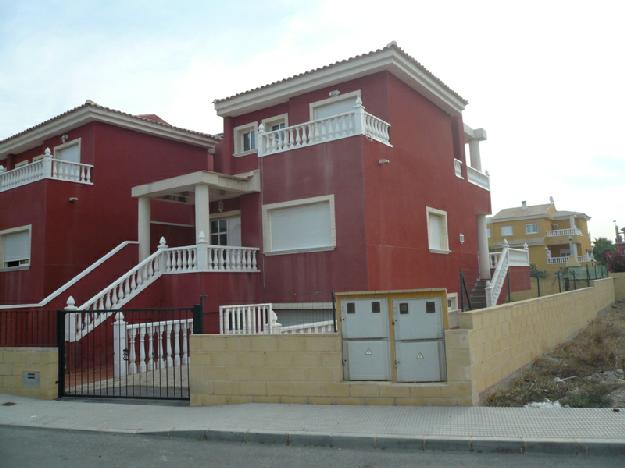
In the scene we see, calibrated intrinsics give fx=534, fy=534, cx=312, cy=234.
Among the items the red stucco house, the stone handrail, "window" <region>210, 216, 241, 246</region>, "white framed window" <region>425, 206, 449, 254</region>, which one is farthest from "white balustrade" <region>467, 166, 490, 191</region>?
the stone handrail

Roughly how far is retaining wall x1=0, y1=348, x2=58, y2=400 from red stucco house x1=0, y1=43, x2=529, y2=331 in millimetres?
2486

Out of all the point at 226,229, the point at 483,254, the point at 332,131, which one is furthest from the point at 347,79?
the point at 483,254

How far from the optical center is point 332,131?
13367 mm

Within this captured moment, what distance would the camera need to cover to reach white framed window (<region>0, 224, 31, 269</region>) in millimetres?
15898

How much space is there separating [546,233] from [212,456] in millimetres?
50440

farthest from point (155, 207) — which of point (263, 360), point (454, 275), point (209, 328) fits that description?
point (263, 360)

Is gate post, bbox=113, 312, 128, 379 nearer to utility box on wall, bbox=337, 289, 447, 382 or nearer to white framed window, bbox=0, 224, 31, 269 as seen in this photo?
utility box on wall, bbox=337, 289, 447, 382

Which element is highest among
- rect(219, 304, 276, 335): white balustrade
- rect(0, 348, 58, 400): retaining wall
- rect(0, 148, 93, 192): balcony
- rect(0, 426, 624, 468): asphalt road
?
rect(0, 148, 93, 192): balcony

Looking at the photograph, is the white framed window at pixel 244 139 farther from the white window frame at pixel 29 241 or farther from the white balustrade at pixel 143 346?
the white balustrade at pixel 143 346

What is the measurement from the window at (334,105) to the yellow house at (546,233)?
118ft

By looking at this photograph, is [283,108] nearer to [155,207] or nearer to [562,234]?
[155,207]

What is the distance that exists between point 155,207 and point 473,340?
42.1 feet

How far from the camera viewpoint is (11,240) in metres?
16.6

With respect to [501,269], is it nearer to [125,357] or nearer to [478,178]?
[478,178]
